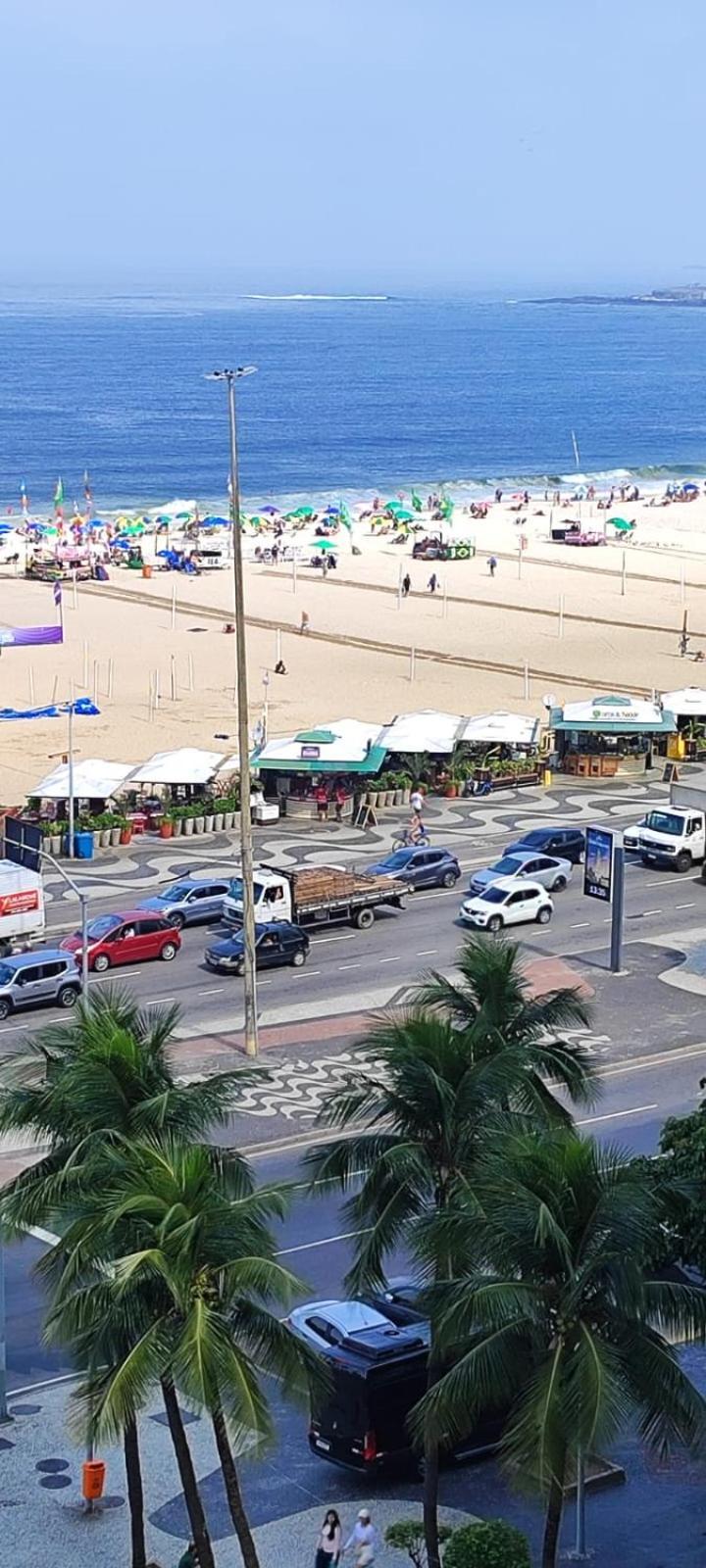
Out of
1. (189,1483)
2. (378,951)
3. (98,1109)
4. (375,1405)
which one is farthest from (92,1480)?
(378,951)

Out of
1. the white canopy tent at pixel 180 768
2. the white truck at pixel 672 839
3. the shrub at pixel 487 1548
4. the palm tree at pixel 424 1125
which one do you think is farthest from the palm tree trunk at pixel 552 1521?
the white canopy tent at pixel 180 768

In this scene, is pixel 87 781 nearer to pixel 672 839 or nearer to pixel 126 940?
pixel 126 940

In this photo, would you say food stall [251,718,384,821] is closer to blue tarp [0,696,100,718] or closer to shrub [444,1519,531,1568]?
blue tarp [0,696,100,718]

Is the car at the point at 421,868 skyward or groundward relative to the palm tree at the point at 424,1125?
groundward

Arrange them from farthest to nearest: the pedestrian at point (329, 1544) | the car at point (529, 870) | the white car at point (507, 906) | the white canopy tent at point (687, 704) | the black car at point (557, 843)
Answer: the white canopy tent at point (687, 704) → the black car at point (557, 843) → the car at point (529, 870) → the white car at point (507, 906) → the pedestrian at point (329, 1544)

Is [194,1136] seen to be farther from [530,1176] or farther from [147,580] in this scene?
[147,580]

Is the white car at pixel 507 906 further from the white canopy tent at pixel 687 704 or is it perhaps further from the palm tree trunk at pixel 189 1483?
the palm tree trunk at pixel 189 1483

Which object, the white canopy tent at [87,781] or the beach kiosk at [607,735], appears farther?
the beach kiosk at [607,735]
